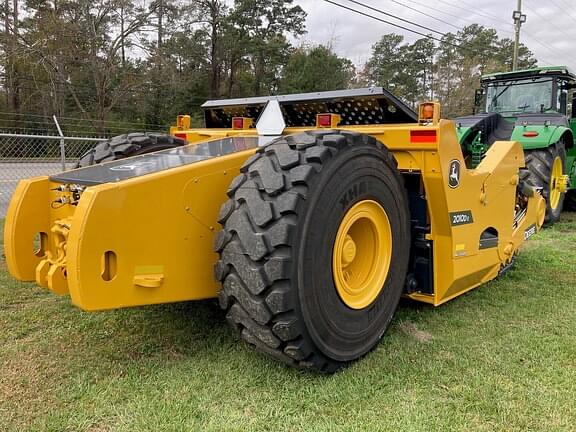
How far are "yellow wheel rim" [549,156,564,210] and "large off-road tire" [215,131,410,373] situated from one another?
235 inches

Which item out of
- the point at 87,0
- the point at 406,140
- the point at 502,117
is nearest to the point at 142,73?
the point at 87,0

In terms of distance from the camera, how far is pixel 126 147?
378cm

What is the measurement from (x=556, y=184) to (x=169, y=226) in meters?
7.23

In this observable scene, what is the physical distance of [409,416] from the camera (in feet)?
7.48

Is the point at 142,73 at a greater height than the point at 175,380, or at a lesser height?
greater

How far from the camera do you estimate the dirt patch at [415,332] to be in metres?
3.18

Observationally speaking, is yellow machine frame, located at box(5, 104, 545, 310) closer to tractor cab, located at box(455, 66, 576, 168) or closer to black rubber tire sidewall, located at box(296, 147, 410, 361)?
black rubber tire sidewall, located at box(296, 147, 410, 361)

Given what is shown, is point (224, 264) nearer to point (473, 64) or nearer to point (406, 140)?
point (406, 140)

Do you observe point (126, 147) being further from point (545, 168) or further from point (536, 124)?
point (536, 124)

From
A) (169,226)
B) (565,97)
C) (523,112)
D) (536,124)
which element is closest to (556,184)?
(536,124)

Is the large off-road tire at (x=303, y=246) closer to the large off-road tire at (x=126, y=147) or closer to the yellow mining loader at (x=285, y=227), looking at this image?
the yellow mining loader at (x=285, y=227)

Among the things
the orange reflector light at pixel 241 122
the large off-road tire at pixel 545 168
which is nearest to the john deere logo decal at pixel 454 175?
the orange reflector light at pixel 241 122

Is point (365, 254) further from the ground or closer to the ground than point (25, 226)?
closer to the ground

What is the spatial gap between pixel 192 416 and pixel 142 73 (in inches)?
1149
